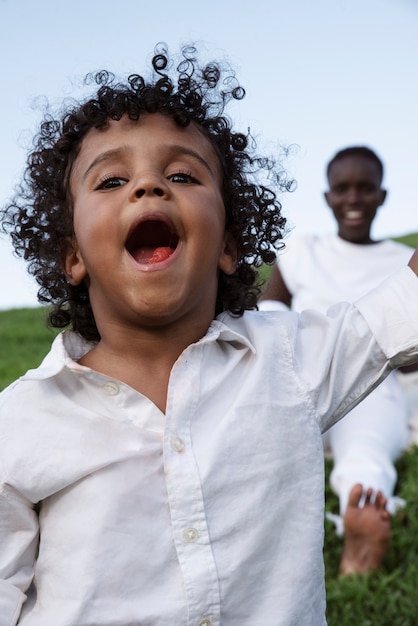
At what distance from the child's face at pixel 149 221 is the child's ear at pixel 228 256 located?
0.12 meters

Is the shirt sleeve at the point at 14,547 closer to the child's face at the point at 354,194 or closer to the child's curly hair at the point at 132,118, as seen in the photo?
the child's curly hair at the point at 132,118

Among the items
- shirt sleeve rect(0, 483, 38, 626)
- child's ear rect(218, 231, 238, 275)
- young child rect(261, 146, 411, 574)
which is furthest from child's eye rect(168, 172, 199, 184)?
young child rect(261, 146, 411, 574)

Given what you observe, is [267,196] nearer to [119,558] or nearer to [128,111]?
[128,111]

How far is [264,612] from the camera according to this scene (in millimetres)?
1777

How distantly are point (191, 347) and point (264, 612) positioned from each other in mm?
600

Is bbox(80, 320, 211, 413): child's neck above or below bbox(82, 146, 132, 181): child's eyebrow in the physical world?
below

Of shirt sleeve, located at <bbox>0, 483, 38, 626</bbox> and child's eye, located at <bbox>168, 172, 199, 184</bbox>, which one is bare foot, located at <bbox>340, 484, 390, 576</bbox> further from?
child's eye, located at <bbox>168, 172, 199, 184</bbox>

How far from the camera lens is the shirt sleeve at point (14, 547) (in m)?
1.77

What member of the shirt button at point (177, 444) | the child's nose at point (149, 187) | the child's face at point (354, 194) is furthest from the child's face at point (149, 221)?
the child's face at point (354, 194)

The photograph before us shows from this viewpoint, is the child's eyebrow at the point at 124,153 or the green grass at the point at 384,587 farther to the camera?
the green grass at the point at 384,587

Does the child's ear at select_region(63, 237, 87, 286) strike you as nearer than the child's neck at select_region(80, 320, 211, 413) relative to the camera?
No

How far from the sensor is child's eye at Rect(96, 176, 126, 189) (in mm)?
1929

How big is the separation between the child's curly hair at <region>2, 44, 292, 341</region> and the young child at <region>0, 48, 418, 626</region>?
2.5 inches

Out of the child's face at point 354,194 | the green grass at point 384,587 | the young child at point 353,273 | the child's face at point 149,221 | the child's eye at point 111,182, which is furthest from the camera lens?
the child's face at point 354,194
